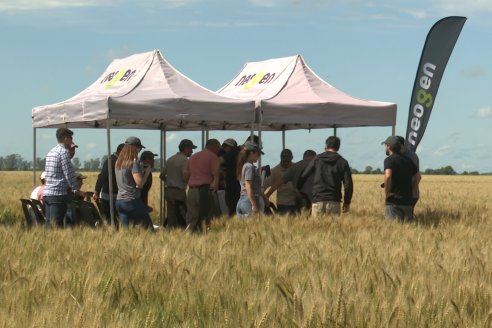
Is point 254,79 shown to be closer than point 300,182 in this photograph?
No

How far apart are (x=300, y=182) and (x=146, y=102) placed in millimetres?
2577

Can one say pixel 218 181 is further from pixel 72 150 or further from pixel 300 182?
pixel 72 150

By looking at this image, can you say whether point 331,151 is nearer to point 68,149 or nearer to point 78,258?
point 68,149

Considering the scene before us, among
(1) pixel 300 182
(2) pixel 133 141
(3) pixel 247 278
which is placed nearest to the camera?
(3) pixel 247 278

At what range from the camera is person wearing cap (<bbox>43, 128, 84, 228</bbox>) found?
10672 mm

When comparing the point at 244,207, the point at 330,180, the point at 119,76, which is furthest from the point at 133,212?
the point at 119,76

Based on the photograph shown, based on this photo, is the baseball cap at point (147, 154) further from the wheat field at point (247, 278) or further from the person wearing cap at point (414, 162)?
the person wearing cap at point (414, 162)


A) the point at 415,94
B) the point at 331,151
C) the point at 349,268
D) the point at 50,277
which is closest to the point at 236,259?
the point at 349,268

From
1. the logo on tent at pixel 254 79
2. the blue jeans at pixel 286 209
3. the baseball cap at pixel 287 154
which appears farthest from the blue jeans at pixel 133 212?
the logo on tent at pixel 254 79

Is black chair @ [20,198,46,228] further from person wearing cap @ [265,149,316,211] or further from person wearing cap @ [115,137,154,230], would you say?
person wearing cap @ [265,149,316,211]

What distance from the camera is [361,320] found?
14.9ft

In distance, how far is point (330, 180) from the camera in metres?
11.2

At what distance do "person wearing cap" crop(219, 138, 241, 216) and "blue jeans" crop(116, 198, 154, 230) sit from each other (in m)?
2.88

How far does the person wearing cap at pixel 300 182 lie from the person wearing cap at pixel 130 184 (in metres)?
2.12
